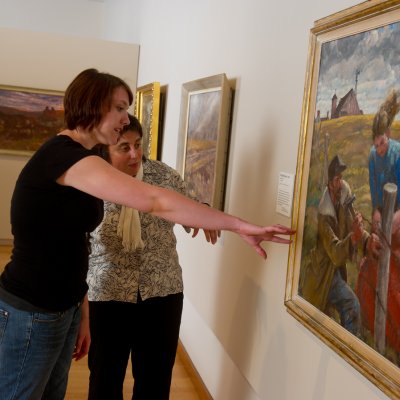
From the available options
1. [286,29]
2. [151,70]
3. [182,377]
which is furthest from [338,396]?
[151,70]

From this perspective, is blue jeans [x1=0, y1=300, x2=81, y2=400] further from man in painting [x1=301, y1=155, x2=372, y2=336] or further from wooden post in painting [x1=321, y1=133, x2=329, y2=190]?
wooden post in painting [x1=321, y1=133, x2=329, y2=190]

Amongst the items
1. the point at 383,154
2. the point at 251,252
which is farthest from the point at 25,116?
the point at 383,154

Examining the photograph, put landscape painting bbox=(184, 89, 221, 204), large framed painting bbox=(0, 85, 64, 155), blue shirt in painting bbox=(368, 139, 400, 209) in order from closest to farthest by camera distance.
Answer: blue shirt in painting bbox=(368, 139, 400, 209) < landscape painting bbox=(184, 89, 221, 204) < large framed painting bbox=(0, 85, 64, 155)

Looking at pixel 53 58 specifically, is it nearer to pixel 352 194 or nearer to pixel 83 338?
pixel 83 338

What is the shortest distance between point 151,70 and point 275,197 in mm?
3951

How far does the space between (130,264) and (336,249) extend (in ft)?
3.72

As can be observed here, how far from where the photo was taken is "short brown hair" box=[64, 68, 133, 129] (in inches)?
75.8

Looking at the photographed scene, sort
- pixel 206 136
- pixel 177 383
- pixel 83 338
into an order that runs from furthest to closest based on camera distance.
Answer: pixel 177 383 < pixel 206 136 < pixel 83 338

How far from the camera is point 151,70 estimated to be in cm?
611

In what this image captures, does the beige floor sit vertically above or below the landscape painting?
below

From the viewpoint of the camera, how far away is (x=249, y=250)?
113 inches

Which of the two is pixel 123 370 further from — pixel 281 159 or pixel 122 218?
pixel 281 159

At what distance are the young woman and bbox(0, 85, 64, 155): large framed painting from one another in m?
6.01

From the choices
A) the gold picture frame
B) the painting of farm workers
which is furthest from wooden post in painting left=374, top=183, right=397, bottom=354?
the gold picture frame
